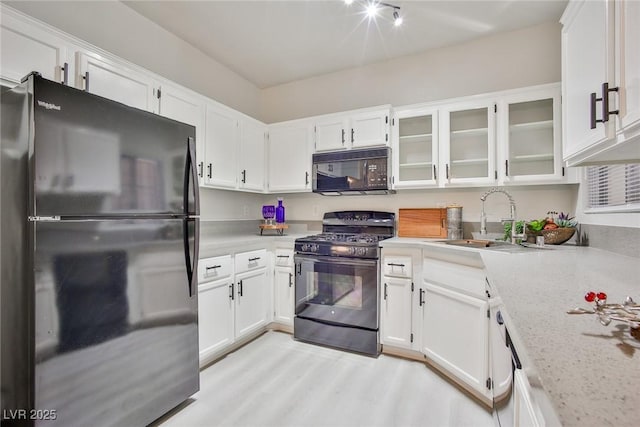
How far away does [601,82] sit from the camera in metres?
1.06

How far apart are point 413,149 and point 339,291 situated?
1.45m

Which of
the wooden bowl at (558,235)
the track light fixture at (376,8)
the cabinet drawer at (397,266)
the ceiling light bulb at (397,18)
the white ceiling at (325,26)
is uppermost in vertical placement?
the white ceiling at (325,26)

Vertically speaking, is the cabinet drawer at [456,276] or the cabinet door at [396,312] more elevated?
the cabinet drawer at [456,276]

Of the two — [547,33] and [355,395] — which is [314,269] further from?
[547,33]

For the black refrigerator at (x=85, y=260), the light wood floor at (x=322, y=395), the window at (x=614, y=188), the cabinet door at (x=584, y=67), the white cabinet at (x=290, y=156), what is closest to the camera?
the cabinet door at (x=584, y=67)

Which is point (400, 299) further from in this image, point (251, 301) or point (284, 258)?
point (251, 301)

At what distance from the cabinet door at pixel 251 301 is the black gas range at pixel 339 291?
310 mm

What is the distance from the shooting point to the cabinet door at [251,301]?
240 centimetres

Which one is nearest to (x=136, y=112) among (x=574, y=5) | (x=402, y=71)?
(x=574, y=5)

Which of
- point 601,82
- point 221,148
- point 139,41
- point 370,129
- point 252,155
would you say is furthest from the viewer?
point 252,155

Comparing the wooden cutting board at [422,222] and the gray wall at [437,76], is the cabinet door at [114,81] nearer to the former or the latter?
the gray wall at [437,76]

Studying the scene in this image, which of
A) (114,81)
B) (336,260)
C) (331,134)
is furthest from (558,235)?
(114,81)

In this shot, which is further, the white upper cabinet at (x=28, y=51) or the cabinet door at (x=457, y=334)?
the cabinet door at (x=457, y=334)

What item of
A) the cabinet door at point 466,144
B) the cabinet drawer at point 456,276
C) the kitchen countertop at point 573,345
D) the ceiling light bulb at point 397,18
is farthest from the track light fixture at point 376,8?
the kitchen countertop at point 573,345
